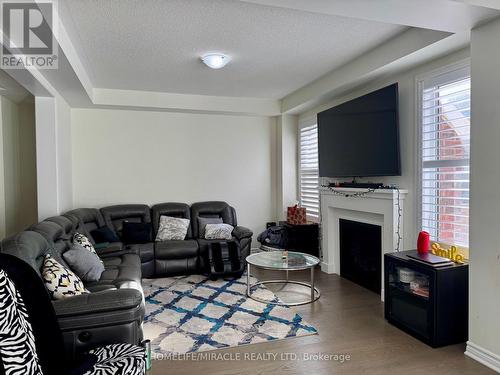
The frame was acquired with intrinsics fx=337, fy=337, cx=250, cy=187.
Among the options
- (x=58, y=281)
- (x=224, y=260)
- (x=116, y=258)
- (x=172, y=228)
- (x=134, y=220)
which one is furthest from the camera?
(x=134, y=220)

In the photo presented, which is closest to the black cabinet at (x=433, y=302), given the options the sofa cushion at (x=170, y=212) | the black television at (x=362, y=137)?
the black television at (x=362, y=137)

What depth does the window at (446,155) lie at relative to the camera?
2.89 metres

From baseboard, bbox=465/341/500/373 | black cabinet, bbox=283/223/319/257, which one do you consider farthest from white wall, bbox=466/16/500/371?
black cabinet, bbox=283/223/319/257

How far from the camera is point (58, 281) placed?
88.0 inches

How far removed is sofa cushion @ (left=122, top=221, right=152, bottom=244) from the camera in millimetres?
4668

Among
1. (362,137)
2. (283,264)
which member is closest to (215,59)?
(362,137)

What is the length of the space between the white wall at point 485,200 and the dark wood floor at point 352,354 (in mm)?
249

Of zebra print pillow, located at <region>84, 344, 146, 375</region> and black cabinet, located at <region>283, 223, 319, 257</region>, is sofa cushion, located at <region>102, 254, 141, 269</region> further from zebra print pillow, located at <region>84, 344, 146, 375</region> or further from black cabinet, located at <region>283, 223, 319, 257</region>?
black cabinet, located at <region>283, 223, 319, 257</region>

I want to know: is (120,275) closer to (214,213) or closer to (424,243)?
(214,213)

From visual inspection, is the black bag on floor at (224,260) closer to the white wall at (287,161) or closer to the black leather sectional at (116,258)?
the black leather sectional at (116,258)

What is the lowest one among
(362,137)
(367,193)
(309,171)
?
(367,193)

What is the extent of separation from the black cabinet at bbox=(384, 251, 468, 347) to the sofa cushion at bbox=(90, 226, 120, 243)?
3.41 m

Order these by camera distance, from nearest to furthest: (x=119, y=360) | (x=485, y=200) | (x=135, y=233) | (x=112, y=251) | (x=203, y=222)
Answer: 1. (x=119, y=360)
2. (x=485, y=200)
3. (x=112, y=251)
4. (x=135, y=233)
5. (x=203, y=222)

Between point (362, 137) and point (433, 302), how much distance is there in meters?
1.92
